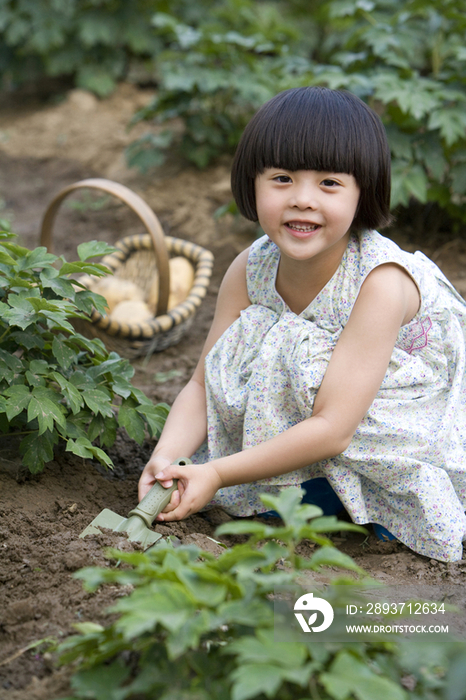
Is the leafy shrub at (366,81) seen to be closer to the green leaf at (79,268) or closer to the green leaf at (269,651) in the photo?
the green leaf at (79,268)

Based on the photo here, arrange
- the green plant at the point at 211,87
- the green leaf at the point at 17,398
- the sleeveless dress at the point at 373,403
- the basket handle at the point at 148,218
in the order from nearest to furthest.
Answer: the green leaf at the point at 17,398, the sleeveless dress at the point at 373,403, the basket handle at the point at 148,218, the green plant at the point at 211,87

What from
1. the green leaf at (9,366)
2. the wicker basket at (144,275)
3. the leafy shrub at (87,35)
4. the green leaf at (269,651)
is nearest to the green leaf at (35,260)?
the green leaf at (9,366)

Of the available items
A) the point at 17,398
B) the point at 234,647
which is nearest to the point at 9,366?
the point at 17,398

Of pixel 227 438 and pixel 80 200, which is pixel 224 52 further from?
pixel 227 438

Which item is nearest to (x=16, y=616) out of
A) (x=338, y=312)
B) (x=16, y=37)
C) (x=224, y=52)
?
(x=338, y=312)

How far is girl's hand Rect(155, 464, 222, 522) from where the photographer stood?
1541 mm

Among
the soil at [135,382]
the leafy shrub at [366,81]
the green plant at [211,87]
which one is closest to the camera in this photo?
the soil at [135,382]

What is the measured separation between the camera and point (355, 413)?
5.12 ft

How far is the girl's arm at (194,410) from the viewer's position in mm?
1674

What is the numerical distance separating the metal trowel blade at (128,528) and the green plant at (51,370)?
0.45 ft

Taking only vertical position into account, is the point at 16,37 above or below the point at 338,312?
above

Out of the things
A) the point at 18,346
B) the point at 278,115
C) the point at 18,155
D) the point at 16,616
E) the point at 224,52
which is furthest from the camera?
the point at 18,155

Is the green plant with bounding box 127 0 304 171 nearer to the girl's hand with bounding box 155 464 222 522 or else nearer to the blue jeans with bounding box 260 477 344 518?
the blue jeans with bounding box 260 477 344 518

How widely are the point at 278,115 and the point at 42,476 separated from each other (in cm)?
108
